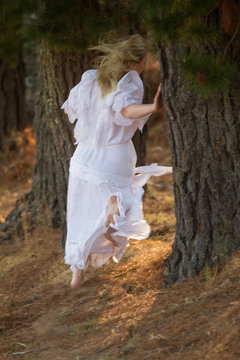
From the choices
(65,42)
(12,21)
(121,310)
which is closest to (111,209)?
(121,310)

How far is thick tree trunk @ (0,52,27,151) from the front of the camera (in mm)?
9852

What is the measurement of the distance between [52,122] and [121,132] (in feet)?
3.79

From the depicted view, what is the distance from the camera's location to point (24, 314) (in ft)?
13.4

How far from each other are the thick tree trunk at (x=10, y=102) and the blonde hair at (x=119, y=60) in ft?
19.9

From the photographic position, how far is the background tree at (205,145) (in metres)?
3.40

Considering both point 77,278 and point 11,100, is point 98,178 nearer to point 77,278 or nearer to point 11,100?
point 77,278

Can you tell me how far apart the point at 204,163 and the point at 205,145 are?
0.12 m

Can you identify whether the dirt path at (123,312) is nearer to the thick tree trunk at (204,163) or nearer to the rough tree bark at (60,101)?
the thick tree trunk at (204,163)

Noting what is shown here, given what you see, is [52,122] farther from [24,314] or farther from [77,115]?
[24,314]

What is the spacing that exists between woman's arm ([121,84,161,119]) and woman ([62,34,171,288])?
5 centimetres

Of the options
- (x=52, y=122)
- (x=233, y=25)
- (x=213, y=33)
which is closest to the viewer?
(x=213, y=33)

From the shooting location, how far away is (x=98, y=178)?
421cm

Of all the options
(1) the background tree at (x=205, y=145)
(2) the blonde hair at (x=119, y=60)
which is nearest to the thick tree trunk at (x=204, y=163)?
(1) the background tree at (x=205, y=145)

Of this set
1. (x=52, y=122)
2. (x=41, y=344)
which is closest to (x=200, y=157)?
(x=41, y=344)
